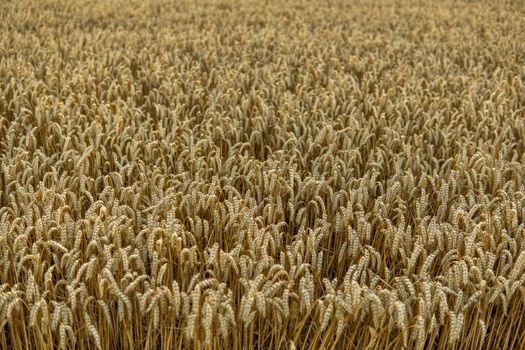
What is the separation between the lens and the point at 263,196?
7.57 feet

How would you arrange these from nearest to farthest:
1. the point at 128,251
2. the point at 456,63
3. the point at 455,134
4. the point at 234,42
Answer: the point at 128,251 → the point at 455,134 → the point at 456,63 → the point at 234,42

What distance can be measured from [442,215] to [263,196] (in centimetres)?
62

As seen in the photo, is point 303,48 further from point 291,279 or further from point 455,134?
point 291,279

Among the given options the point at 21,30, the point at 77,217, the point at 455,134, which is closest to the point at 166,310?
the point at 77,217

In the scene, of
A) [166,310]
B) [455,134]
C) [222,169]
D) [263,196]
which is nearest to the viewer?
[166,310]

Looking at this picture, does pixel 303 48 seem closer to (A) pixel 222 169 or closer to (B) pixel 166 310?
(A) pixel 222 169

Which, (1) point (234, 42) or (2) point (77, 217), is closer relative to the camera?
(2) point (77, 217)

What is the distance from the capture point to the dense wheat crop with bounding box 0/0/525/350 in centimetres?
158

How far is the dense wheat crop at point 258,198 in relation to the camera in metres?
1.58

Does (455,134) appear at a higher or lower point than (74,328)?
higher

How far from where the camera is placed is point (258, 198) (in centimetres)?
223

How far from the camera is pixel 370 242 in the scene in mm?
2088

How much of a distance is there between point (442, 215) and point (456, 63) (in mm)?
3250

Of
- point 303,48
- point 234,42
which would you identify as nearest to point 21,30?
point 234,42
